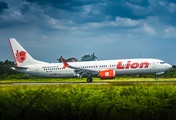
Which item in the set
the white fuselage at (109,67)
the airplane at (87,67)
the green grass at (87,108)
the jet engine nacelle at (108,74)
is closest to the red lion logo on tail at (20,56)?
the airplane at (87,67)

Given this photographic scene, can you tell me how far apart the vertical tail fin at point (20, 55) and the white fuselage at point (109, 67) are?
3.70 feet

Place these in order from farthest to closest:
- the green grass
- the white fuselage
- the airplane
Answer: the airplane
the white fuselage
the green grass

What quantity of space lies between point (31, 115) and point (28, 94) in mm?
870

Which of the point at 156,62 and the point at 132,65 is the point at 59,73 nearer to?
the point at 132,65

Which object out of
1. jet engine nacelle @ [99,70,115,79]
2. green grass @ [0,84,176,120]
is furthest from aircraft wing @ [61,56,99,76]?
green grass @ [0,84,176,120]

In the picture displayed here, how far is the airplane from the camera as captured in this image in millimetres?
44812

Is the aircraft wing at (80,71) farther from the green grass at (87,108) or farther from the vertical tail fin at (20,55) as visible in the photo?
the green grass at (87,108)

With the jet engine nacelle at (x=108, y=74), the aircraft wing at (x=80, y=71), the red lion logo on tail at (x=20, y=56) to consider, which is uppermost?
the red lion logo on tail at (x=20, y=56)

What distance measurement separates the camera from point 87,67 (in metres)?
47.2

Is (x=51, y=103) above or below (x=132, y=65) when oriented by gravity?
below

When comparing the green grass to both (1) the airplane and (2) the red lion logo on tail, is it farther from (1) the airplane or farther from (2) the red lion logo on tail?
(2) the red lion logo on tail

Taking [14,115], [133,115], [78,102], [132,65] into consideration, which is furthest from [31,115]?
[132,65]

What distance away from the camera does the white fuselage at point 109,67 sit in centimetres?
4469

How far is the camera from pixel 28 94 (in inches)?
389
